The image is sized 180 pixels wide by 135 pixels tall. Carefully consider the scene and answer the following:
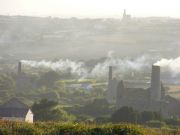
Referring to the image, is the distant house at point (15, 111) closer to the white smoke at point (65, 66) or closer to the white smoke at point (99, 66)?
the white smoke at point (99, 66)

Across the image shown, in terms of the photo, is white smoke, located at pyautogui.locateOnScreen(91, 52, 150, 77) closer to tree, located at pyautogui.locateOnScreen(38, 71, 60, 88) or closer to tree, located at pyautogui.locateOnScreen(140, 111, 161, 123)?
tree, located at pyautogui.locateOnScreen(38, 71, 60, 88)

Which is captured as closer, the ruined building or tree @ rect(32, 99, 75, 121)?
tree @ rect(32, 99, 75, 121)

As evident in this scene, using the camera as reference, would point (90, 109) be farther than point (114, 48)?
No

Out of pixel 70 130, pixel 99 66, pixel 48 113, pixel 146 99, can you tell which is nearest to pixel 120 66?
pixel 99 66

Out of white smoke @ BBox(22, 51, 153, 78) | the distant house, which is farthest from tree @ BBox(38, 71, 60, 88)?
the distant house

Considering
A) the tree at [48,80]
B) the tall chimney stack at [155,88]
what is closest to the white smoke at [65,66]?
the tree at [48,80]

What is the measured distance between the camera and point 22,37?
140 m

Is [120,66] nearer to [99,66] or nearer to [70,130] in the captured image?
[99,66]

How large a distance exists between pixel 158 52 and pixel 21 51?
32678 millimetres

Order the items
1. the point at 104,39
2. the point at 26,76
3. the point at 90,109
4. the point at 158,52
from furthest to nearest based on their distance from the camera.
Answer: the point at 104,39 < the point at 158,52 < the point at 26,76 < the point at 90,109

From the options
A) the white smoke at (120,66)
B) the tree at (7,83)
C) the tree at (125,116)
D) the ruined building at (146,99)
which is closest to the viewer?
the tree at (125,116)

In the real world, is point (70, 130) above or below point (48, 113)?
above

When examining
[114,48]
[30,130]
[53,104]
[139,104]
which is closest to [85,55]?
[114,48]

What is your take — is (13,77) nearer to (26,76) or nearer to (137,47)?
(26,76)
